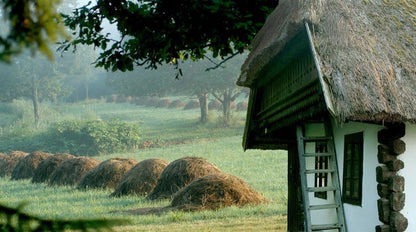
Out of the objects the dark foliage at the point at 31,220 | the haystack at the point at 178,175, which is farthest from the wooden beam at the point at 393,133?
the haystack at the point at 178,175

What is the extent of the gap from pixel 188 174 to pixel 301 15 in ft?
32.5

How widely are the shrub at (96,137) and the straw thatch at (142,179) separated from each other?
772 inches

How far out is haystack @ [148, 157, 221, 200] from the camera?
16.2 m

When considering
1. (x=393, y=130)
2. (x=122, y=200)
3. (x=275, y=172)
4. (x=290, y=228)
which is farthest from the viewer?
(x=275, y=172)

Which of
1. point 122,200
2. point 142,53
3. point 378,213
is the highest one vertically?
point 142,53

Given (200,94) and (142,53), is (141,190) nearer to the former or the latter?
(142,53)

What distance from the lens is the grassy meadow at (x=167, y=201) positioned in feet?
41.5

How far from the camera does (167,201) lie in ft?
52.1

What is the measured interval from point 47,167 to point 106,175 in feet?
17.5

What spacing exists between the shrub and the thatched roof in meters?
30.0

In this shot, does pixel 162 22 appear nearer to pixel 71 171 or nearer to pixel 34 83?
pixel 71 171

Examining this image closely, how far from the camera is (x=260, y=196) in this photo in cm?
1552

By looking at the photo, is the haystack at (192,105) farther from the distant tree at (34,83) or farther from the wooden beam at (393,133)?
the wooden beam at (393,133)

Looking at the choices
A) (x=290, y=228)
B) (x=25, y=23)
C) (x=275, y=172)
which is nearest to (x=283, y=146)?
(x=290, y=228)
